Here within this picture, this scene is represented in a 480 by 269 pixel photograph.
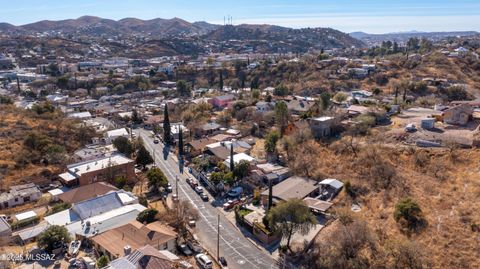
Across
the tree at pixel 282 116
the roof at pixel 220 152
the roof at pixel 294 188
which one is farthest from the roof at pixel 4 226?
the tree at pixel 282 116

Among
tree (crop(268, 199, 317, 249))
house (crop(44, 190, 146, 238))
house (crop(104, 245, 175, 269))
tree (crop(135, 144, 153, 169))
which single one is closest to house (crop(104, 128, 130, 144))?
tree (crop(135, 144, 153, 169))

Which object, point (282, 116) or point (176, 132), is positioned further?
point (176, 132)

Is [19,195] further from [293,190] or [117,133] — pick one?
[293,190]

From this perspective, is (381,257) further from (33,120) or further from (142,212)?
(33,120)

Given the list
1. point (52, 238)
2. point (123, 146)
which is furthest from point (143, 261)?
point (123, 146)

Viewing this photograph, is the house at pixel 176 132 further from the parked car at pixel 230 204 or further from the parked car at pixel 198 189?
the parked car at pixel 230 204

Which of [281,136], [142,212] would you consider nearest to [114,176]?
[142,212]

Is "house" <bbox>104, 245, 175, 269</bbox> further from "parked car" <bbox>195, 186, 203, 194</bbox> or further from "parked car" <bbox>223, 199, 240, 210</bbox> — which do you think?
"parked car" <bbox>195, 186, 203, 194</bbox>
